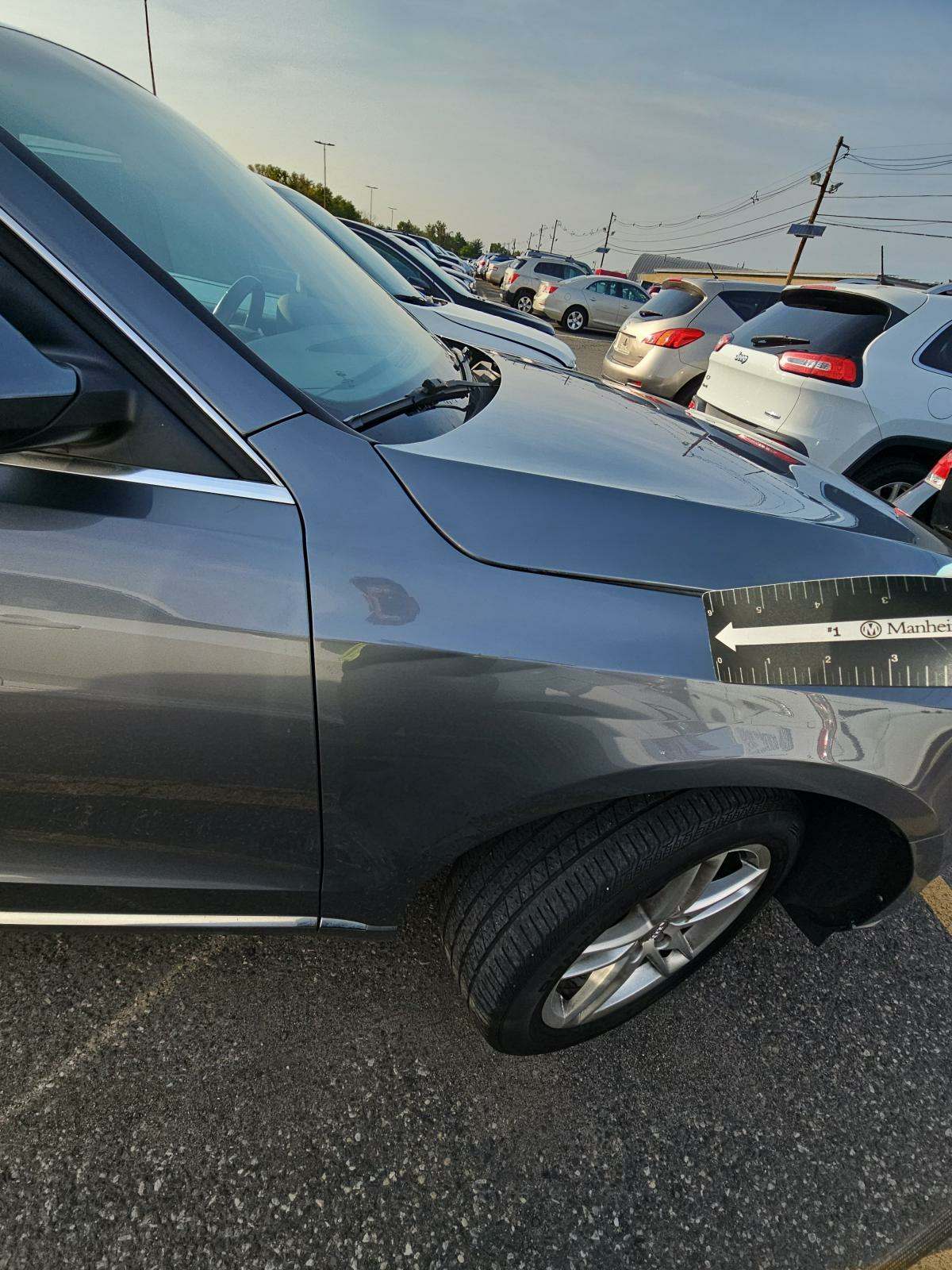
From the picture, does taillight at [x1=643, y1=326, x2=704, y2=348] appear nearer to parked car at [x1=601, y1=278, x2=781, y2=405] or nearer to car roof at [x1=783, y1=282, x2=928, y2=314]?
parked car at [x1=601, y1=278, x2=781, y2=405]

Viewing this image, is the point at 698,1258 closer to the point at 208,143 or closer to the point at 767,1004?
the point at 767,1004

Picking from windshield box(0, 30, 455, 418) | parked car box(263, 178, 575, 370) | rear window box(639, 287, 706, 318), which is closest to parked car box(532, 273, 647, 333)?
rear window box(639, 287, 706, 318)

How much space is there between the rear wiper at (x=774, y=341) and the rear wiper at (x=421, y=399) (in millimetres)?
3275

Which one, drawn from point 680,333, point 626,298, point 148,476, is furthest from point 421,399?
point 626,298

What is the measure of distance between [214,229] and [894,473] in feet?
12.7

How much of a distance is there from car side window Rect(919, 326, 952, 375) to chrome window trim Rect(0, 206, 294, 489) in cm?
422

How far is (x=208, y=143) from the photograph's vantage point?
5.82ft

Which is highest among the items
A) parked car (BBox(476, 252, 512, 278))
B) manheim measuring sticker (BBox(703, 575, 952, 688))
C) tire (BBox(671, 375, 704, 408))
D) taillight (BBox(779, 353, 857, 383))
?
manheim measuring sticker (BBox(703, 575, 952, 688))

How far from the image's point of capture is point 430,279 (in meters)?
7.28

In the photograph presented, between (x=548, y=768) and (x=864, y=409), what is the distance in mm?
3653

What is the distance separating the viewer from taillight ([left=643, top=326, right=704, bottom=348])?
634cm

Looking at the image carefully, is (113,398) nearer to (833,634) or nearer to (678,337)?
(833,634)

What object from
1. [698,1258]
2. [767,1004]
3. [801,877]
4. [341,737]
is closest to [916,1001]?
[767,1004]

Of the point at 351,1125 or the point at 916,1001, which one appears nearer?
the point at 351,1125
